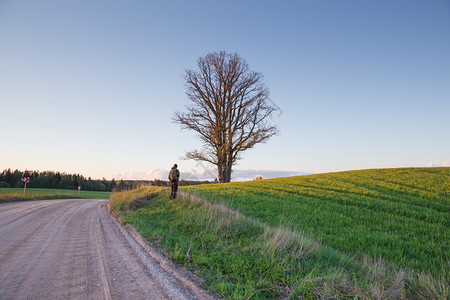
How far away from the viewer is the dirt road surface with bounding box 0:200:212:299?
132 inches

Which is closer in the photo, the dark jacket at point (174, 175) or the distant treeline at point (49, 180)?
the dark jacket at point (174, 175)

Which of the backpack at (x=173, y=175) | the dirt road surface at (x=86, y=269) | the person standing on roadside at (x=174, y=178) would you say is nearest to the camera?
the dirt road surface at (x=86, y=269)

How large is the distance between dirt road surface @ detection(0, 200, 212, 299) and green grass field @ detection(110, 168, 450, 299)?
45 centimetres

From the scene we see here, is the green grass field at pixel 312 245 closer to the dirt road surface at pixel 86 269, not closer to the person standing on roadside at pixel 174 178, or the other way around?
the dirt road surface at pixel 86 269

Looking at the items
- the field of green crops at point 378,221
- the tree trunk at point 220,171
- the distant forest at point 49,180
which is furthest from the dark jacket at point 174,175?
the distant forest at point 49,180

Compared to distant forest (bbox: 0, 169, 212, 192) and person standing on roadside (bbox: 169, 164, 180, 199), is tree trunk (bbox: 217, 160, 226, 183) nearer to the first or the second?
person standing on roadside (bbox: 169, 164, 180, 199)

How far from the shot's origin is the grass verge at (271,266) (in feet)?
11.0

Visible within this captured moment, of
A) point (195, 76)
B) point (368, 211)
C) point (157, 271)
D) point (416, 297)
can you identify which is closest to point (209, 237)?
point (157, 271)

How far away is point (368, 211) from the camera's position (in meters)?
10.1

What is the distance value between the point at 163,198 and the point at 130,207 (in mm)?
1768

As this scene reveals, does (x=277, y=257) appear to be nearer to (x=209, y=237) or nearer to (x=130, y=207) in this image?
(x=209, y=237)

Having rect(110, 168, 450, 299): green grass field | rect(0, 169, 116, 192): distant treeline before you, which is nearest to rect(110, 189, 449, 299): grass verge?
rect(110, 168, 450, 299): green grass field

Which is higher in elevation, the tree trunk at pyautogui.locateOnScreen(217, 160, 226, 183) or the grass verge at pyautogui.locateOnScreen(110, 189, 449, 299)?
the tree trunk at pyautogui.locateOnScreen(217, 160, 226, 183)

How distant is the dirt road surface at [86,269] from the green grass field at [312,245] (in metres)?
0.45
